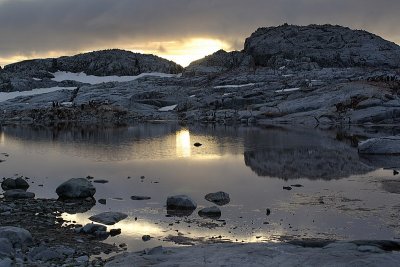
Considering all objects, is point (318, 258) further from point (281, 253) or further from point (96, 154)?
point (96, 154)

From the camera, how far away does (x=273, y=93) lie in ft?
429

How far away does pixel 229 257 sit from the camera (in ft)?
54.1

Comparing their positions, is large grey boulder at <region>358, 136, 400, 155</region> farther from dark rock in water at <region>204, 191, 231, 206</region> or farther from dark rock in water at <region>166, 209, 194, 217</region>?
dark rock in water at <region>166, 209, 194, 217</region>

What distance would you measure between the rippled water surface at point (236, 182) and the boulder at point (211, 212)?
0.42m

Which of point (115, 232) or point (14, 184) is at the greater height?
point (14, 184)

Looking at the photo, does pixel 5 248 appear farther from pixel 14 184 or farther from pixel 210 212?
pixel 14 184

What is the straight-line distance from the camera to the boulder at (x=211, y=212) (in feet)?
84.8

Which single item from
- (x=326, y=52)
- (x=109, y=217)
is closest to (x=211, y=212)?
(x=109, y=217)

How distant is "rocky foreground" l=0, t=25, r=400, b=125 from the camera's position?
111 metres

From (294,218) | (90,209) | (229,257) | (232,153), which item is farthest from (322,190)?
(232,153)

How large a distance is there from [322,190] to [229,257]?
59.8ft

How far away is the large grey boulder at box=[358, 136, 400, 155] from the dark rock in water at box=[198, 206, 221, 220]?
31854 mm

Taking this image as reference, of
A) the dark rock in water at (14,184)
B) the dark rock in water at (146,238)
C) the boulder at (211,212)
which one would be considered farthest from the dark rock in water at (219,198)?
the dark rock in water at (14,184)

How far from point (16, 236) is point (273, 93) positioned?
116 m
